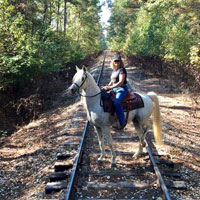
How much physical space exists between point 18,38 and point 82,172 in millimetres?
8129

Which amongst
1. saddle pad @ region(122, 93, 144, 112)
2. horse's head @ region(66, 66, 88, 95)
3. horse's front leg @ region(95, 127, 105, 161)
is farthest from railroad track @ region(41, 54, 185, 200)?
horse's head @ region(66, 66, 88, 95)

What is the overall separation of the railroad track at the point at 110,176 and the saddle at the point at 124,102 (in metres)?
1.38

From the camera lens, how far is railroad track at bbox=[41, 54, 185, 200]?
475 cm

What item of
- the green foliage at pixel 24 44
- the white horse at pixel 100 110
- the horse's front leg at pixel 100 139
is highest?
the green foliage at pixel 24 44

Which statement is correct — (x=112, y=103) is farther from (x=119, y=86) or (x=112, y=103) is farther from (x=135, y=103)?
(x=135, y=103)

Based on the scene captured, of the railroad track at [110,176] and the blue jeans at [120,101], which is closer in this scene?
the railroad track at [110,176]

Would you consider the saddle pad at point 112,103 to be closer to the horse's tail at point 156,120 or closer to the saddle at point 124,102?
the saddle at point 124,102

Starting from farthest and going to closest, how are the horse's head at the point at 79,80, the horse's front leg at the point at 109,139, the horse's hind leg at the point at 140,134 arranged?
the horse's hind leg at the point at 140,134, the horse's front leg at the point at 109,139, the horse's head at the point at 79,80

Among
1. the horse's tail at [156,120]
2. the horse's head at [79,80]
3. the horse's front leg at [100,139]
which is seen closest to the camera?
the horse's head at [79,80]

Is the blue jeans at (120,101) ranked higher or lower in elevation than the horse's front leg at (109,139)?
higher

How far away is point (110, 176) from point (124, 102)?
176cm

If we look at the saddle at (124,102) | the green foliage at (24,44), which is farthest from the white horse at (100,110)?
the green foliage at (24,44)

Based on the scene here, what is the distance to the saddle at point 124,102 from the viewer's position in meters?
5.60

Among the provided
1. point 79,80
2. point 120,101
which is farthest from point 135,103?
point 79,80
